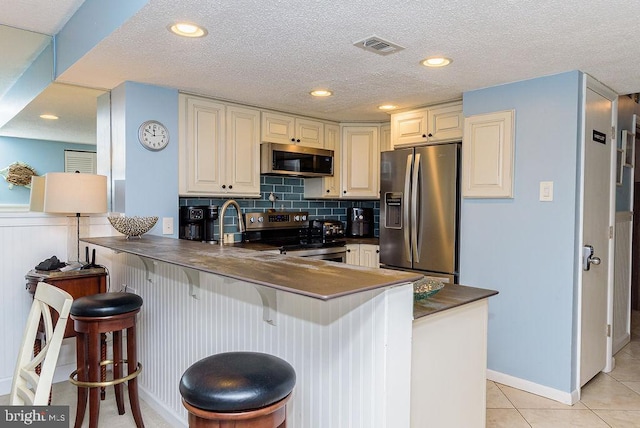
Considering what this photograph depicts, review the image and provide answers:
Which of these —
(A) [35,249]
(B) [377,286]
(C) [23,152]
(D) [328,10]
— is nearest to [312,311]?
(B) [377,286]

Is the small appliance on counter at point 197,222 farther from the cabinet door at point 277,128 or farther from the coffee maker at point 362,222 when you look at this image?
the coffee maker at point 362,222

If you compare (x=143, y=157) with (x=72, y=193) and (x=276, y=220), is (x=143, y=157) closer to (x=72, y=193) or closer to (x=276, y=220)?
(x=72, y=193)

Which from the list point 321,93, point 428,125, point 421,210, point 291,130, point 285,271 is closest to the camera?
point 285,271

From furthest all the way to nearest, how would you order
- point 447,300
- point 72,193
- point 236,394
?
point 72,193 < point 447,300 < point 236,394

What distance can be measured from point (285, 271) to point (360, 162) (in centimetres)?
307

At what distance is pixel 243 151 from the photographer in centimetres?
364

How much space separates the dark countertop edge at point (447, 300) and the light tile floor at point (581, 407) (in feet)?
3.46

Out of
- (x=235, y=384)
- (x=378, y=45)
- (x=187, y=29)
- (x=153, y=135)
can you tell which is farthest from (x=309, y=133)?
(x=235, y=384)

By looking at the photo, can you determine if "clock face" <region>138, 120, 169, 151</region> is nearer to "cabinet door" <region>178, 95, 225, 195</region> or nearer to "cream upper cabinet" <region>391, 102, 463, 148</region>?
"cabinet door" <region>178, 95, 225, 195</region>

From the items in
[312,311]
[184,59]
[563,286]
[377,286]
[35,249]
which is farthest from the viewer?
[35,249]

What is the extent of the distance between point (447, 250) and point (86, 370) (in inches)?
100

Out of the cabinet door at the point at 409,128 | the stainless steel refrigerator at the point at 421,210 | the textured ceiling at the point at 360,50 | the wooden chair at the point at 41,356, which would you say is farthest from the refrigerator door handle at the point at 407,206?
the wooden chair at the point at 41,356

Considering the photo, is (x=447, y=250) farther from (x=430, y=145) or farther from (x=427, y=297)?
(x=427, y=297)

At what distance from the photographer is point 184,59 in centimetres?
247
